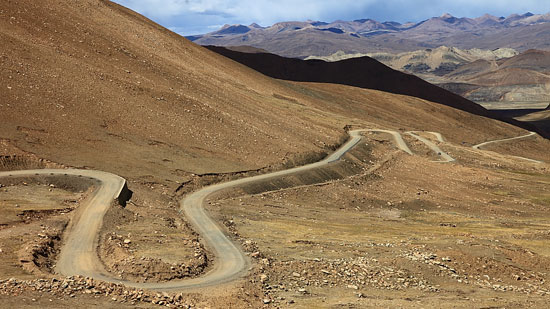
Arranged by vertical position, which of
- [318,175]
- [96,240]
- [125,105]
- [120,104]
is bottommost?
[318,175]

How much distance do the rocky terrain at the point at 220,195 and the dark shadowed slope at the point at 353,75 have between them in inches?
2624

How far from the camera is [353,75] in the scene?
623 ft

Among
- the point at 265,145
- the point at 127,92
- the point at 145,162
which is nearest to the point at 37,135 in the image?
the point at 145,162

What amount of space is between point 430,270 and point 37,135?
42.9 metres

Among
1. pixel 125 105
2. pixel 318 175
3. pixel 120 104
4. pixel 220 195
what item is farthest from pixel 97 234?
pixel 125 105

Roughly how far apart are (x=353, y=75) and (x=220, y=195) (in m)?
145

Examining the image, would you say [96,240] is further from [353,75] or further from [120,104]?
[353,75]

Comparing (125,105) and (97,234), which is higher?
(125,105)

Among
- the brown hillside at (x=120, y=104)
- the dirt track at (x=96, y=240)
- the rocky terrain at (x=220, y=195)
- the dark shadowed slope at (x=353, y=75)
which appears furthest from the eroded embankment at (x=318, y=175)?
the dark shadowed slope at (x=353, y=75)

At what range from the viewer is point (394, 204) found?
64.1 metres

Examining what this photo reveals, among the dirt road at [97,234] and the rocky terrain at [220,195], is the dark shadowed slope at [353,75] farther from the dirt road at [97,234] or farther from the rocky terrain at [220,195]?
the dirt road at [97,234]

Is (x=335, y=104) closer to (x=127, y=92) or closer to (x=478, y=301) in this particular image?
(x=127, y=92)

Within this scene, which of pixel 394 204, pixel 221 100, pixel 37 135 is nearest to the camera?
pixel 37 135

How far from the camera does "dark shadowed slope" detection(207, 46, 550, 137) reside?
595ft
